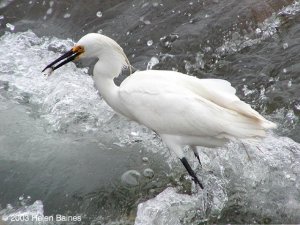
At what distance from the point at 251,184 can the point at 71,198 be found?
1404mm

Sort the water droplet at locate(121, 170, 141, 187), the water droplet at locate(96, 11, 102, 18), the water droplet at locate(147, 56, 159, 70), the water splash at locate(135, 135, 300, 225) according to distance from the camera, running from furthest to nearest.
Result: the water droplet at locate(96, 11, 102, 18), the water droplet at locate(147, 56, 159, 70), the water droplet at locate(121, 170, 141, 187), the water splash at locate(135, 135, 300, 225)

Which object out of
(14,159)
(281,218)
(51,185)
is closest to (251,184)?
(281,218)

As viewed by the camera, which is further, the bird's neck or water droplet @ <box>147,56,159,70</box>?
water droplet @ <box>147,56,159,70</box>

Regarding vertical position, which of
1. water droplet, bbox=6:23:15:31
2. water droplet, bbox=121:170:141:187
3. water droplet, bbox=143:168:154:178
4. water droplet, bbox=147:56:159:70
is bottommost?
water droplet, bbox=6:23:15:31

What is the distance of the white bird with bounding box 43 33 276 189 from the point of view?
13.9 feet

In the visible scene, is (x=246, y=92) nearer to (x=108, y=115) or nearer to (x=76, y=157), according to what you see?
(x=108, y=115)

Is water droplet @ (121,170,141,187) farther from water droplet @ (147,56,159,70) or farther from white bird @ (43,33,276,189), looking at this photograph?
water droplet @ (147,56,159,70)

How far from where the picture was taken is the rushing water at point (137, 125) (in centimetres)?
452

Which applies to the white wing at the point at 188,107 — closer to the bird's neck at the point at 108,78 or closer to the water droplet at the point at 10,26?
the bird's neck at the point at 108,78

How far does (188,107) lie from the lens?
14.0ft

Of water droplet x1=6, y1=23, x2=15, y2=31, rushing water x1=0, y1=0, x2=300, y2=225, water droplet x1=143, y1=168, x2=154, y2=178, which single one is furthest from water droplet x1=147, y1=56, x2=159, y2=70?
water droplet x1=6, y1=23, x2=15, y2=31

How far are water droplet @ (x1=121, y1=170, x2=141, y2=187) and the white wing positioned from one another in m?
0.54

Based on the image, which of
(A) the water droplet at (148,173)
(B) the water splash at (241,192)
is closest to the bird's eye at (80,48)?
(A) the water droplet at (148,173)

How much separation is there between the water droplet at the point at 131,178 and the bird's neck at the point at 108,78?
563 mm
